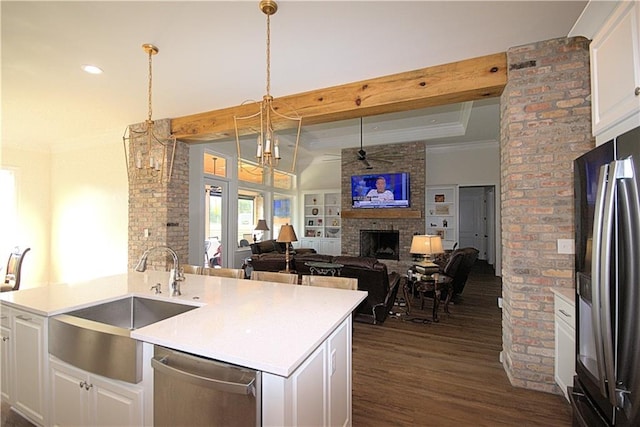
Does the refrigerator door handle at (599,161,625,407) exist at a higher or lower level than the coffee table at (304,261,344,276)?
higher

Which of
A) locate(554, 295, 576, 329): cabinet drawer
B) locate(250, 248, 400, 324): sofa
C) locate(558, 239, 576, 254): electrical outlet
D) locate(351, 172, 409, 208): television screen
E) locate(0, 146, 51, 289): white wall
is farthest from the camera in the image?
locate(351, 172, 409, 208): television screen

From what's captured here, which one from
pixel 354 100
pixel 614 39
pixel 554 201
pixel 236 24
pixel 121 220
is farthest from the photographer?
pixel 121 220

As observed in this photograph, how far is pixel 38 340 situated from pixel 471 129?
273 inches

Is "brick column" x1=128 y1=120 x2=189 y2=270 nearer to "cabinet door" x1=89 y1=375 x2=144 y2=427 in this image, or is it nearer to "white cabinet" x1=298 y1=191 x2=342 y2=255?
"cabinet door" x1=89 y1=375 x2=144 y2=427

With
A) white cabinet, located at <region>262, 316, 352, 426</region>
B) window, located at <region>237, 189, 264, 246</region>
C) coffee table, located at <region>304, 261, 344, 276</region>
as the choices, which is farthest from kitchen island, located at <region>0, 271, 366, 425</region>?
window, located at <region>237, 189, 264, 246</region>

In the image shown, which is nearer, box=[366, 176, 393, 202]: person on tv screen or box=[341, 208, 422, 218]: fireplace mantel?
box=[341, 208, 422, 218]: fireplace mantel

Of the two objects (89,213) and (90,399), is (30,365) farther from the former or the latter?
(89,213)

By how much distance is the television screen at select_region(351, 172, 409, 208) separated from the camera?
722cm

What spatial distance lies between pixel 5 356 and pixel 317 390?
Answer: 2268 millimetres

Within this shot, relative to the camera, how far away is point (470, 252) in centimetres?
484

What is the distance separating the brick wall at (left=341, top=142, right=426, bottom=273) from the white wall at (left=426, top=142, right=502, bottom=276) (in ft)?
1.93

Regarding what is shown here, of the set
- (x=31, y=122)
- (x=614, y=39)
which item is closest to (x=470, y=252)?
(x=614, y=39)

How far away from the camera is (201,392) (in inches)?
48.3

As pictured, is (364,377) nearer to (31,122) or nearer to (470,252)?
(470,252)
